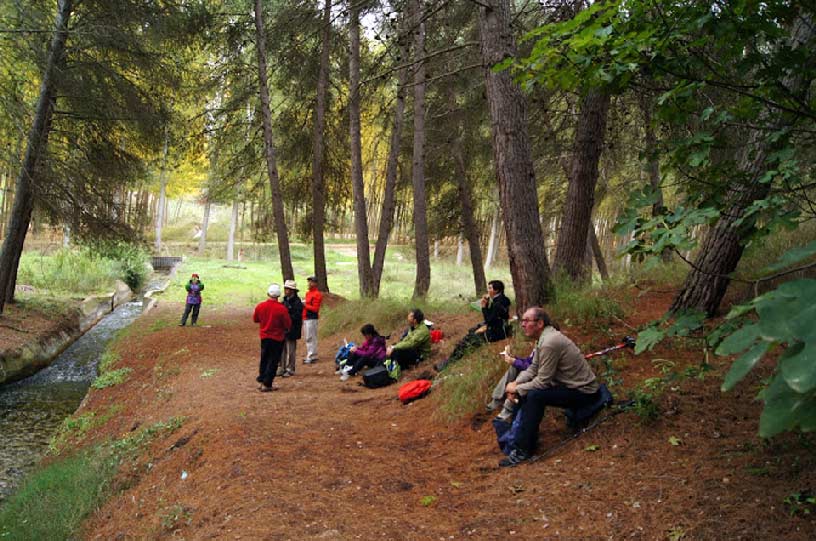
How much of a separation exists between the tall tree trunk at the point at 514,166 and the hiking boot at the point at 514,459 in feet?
8.14

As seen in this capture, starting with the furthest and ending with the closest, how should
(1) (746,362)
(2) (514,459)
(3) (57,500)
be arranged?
(3) (57,500), (2) (514,459), (1) (746,362)

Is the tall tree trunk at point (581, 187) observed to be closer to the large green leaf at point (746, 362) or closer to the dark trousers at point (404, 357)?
the dark trousers at point (404, 357)

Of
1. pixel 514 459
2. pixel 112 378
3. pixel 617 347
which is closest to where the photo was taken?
pixel 514 459

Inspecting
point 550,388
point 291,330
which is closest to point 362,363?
point 291,330

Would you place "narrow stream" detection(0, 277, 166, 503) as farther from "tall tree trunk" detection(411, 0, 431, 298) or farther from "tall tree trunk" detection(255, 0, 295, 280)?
"tall tree trunk" detection(411, 0, 431, 298)

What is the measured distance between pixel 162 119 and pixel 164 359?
624 cm

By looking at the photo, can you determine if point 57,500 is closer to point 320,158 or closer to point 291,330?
point 291,330

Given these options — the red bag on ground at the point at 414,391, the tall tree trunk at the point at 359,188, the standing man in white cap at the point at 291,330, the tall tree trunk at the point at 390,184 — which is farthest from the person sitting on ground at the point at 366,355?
the tall tree trunk at the point at 390,184

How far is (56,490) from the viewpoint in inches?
253

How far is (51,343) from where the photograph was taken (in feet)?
44.9

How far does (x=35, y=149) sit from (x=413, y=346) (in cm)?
944

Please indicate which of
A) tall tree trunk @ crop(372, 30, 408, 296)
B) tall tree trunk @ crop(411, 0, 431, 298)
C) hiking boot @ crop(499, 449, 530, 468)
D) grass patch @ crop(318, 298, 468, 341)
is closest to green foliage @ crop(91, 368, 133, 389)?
grass patch @ crop(318, 298, 468, 341)

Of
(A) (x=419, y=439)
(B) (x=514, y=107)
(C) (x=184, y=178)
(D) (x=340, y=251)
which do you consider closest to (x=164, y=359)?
(A) (x=419, y=439)

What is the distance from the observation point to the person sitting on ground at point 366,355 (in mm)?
9523
